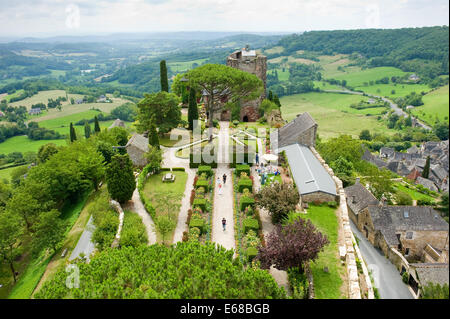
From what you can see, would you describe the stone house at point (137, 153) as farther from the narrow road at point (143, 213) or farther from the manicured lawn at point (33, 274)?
the manicured lawn at point (33, 274)

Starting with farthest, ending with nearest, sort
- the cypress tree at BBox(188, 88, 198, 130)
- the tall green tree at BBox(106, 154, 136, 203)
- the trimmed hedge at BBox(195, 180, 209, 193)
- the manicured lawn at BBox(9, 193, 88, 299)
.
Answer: the cypress tree at BBox(188, 88, 198, 130), the trimmed hedge at BBox(195, 180, 209, 193), the tall green tree at BBox(106, 154, 136, 203), the manicured lawn at BBox(9, 193, 88, 299)

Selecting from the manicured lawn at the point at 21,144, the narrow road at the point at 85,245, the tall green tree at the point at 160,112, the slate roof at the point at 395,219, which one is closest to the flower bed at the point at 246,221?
the narrow road at the point at 85,245

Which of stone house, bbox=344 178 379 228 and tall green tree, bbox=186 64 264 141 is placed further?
stone house, bbox=344 178 379 228

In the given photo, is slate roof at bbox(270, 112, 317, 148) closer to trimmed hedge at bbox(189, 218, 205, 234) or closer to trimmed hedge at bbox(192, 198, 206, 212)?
trimmed hedge at bbox(192, 198, 206, 212)

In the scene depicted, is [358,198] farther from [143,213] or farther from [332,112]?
[332,112]

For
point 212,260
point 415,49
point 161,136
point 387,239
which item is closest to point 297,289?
point 212,260

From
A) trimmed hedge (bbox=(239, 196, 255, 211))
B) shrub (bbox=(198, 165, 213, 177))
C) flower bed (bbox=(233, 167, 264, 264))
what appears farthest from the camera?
shrub (bbox=(198, 165, 213, 177))

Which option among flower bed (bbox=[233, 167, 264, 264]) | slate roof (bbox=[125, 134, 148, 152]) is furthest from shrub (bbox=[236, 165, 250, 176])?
slate roof (bbox=[125, 134, 148, 152])
